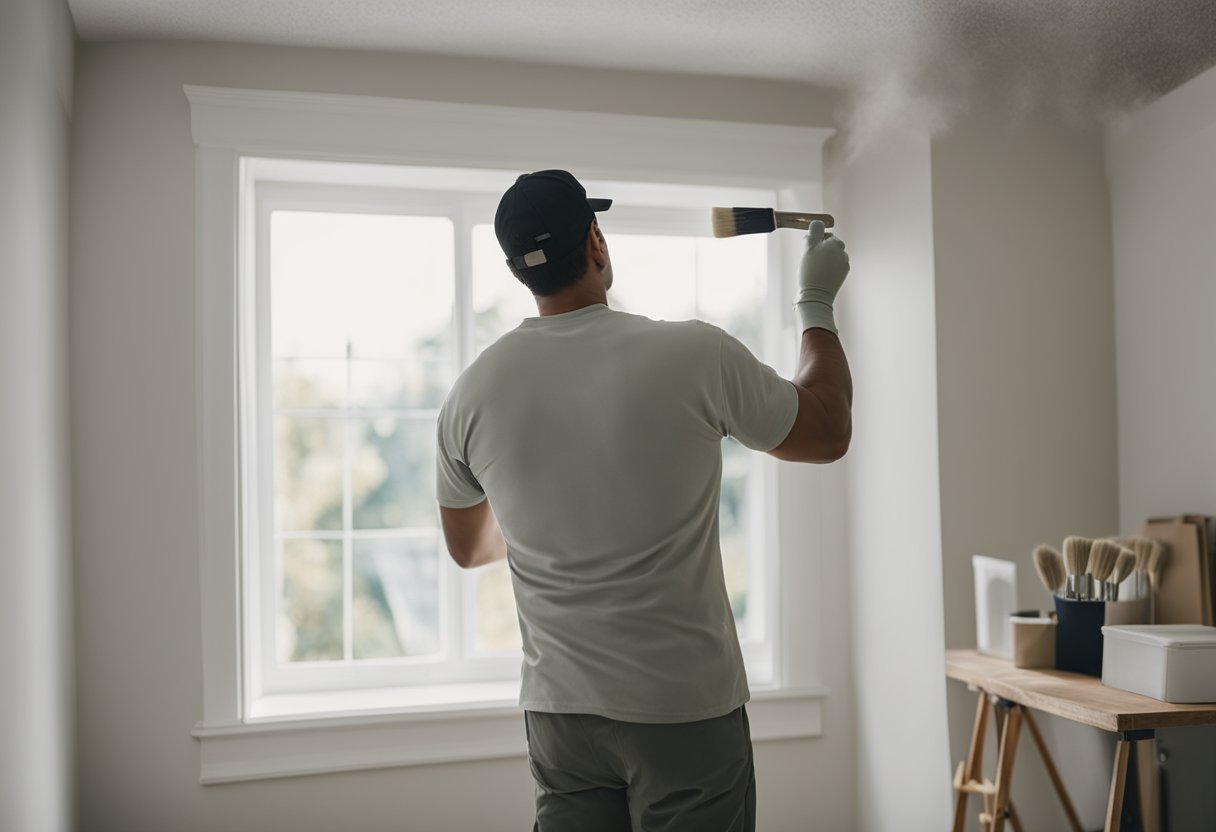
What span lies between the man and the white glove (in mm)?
114

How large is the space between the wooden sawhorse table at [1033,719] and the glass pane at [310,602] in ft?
5.42

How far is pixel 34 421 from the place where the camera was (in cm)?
202

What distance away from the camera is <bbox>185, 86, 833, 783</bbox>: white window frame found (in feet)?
8.11

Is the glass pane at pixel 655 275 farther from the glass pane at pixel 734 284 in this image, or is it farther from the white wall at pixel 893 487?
the white wall at pixel 893 487

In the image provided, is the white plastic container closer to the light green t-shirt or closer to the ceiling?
the light green t-shirt

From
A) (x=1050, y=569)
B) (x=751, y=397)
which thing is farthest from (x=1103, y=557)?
(x=751, y=397)

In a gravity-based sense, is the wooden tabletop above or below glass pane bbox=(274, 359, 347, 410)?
below

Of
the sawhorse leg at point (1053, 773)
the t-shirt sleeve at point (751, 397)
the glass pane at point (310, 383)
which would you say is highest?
the glass pane at point (310, 383)

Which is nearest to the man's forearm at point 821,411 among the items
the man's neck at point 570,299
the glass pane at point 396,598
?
the man's neck at point 570,299

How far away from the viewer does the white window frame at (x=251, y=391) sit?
97.3 inches

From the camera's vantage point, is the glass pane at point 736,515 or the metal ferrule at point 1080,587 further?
the glass pane at point 736,515

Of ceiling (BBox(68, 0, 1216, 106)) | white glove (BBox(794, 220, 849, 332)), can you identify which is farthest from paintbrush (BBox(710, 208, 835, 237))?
ceiling (BBox(68, 0, 1216, 106))

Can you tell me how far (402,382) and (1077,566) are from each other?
1.81 meters

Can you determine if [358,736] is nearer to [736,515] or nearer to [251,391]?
[251,391]
